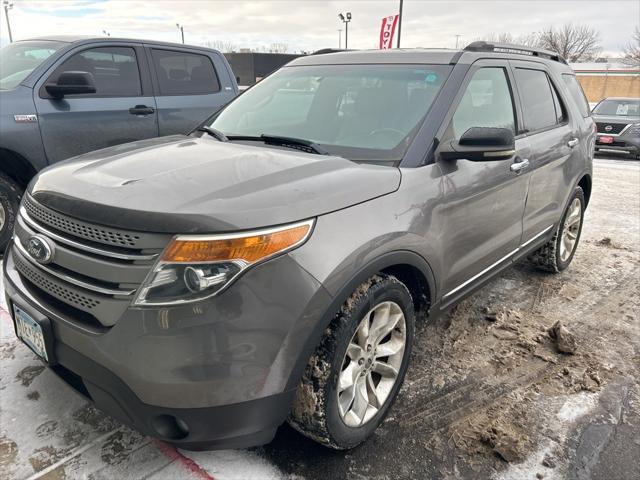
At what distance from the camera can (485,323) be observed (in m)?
3.70

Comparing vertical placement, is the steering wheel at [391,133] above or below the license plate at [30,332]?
above

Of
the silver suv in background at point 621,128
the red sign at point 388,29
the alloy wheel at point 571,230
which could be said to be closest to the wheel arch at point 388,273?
the alloy wheel at point 571,230

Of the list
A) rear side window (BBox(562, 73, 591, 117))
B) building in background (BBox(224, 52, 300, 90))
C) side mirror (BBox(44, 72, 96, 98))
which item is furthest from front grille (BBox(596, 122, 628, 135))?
building in background (BBox(224, 52, 300, 90))

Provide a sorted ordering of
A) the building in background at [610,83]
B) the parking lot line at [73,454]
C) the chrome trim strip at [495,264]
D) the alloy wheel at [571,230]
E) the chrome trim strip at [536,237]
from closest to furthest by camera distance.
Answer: the parking lot line at [73,454], the chrome trim strip at [495,264], the chrome trim strip at [536,237], the alloy wheel at [571,230], the building in background at [610,83]

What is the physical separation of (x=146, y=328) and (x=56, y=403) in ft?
4.02

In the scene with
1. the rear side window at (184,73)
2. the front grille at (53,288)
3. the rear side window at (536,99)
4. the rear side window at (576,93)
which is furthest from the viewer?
the rear side window at (184,73)

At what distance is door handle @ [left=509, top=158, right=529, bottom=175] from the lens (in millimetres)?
3215

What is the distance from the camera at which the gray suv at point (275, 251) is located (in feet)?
5.67

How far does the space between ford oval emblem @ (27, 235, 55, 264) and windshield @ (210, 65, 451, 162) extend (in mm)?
1289

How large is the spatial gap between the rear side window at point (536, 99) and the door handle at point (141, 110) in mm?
3586

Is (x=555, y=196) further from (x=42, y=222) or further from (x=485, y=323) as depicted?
(x=42, y=222)

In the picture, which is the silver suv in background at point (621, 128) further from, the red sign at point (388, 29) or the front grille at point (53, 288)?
the front grille at point (53, 288)

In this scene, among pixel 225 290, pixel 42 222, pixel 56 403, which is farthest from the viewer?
pixel 56 403

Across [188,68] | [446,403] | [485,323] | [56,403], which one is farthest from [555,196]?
[188,68]
